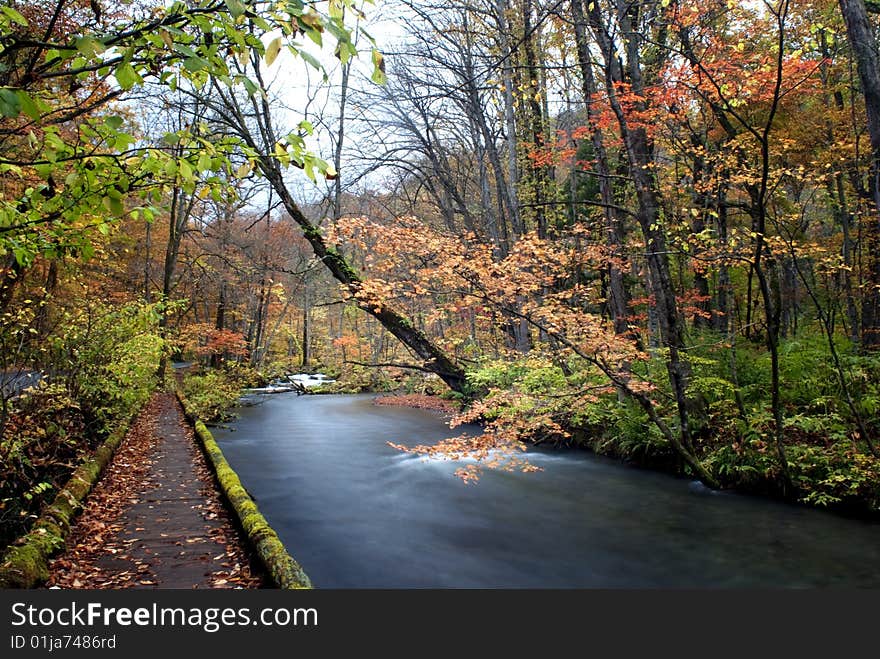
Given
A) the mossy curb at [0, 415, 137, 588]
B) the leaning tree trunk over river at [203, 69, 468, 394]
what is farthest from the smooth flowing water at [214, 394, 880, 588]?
the leaning tree trunk over river at [203, 69, 468, 394]

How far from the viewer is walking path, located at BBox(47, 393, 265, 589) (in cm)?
420

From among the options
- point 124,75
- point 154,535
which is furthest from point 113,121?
point 154,535

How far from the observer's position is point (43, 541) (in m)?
4.23

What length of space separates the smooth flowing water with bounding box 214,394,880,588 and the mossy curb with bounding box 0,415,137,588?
2441 mm

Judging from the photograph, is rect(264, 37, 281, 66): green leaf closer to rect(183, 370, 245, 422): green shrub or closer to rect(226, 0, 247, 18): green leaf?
rect(226, 0, 247, 18): green leaf

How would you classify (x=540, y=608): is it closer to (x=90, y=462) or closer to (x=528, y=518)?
(x=528, y=518)

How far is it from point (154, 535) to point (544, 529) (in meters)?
4.90

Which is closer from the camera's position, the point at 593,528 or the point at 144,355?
the point at 593,528

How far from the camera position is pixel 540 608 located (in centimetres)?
494

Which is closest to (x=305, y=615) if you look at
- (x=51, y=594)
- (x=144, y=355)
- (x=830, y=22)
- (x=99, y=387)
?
(x=51, y=594)

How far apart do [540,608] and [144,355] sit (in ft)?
30.5

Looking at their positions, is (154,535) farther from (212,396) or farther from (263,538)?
(212,396)

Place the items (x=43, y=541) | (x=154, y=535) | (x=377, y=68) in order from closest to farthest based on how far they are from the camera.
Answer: (x=377, y=68) < (x=43, y=541) < (x=154, y=535)

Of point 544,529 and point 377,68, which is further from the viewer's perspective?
point 544,529
